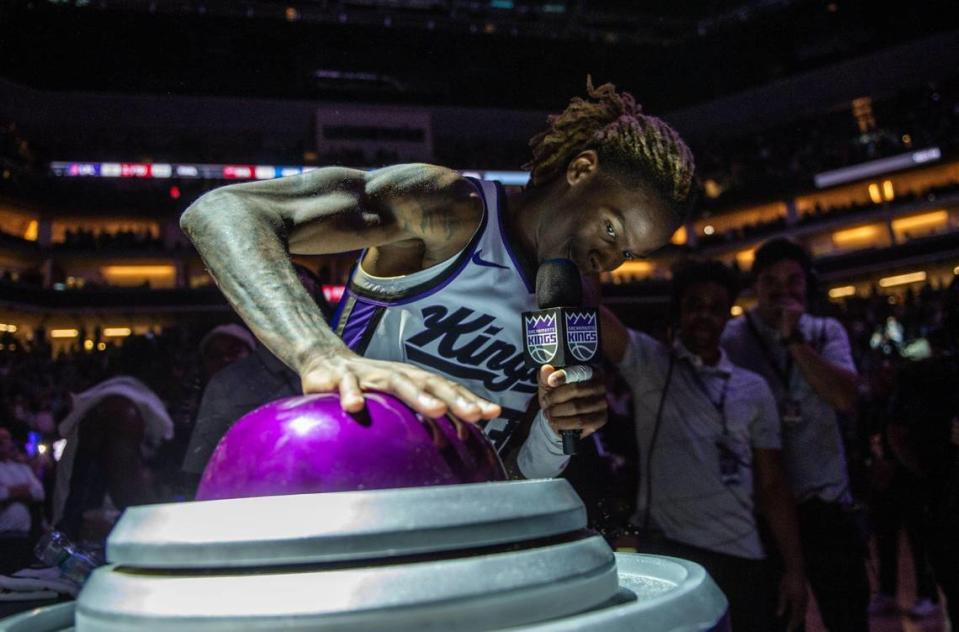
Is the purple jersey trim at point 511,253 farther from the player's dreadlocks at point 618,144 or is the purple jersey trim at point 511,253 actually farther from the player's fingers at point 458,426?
the player's fingers at point 458,426

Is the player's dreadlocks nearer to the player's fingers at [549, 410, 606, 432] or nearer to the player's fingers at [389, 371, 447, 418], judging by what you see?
the player's fingers at [549, 410, 606, 432]

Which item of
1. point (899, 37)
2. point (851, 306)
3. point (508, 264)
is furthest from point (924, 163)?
point (508, 264)

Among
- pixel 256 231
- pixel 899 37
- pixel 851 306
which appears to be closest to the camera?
pixel 256 231

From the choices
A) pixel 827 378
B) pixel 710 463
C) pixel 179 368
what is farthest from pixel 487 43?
pixel 710 463

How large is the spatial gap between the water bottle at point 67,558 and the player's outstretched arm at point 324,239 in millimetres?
732

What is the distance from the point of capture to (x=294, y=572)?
1.70 feet

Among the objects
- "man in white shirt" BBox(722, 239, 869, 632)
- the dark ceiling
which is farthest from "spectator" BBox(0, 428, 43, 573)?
the dark ceiling

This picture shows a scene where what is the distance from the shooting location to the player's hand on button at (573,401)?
3.80 ft

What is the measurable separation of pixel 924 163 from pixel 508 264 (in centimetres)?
2615

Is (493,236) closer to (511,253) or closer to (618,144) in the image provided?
(511,253)

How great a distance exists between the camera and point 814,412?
9.12 feet

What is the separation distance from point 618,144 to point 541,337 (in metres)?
0.51

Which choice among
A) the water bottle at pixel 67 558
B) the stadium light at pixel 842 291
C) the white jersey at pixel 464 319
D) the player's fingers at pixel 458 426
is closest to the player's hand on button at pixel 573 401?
the white jersey at pixel 464 319

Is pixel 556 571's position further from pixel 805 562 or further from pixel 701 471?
pixel 805 562
